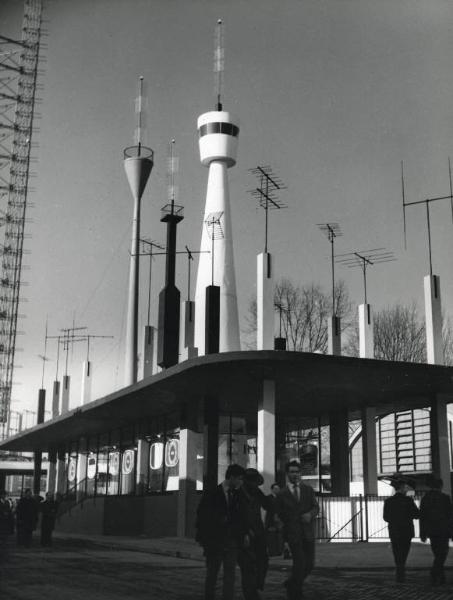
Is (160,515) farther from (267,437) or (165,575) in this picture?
(165,575)

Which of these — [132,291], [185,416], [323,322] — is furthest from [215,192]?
[185,416]

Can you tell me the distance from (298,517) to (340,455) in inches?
762

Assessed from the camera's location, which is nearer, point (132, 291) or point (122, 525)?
point (122, 525)

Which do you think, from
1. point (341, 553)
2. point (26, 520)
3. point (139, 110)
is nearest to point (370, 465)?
point (341, 553)

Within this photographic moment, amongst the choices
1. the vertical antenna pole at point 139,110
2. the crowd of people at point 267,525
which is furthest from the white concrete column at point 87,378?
the crowd of people at point 267,525

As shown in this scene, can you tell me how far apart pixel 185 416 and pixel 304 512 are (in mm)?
16457

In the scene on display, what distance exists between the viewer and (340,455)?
2928 cm

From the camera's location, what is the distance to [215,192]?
39.8 meters

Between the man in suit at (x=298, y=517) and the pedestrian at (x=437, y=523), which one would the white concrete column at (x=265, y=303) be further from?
the man in suit at (x=298, y=517)

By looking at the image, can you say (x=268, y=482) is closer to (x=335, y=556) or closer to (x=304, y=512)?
(x=335, y=556)

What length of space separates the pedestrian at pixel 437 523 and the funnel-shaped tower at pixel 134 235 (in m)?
28.1

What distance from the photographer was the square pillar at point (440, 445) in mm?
23859

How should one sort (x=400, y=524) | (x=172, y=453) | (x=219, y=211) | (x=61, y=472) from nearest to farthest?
(x=400, y=524) < (x=172, y=453) < (x=219, y=211) < (x=61, y=472)

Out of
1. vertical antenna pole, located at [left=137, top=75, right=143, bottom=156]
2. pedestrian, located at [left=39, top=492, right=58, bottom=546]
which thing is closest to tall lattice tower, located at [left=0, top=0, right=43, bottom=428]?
vertical antenna pole, located at [left=137, top=75, right=143, bottom=156]
